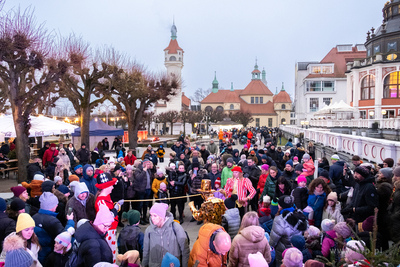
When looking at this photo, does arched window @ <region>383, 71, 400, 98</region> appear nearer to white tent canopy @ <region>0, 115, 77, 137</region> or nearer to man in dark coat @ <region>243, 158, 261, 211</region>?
man in dark coat @ <region>243, 158, 261, 211</region>

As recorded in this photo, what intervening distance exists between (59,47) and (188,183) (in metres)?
14.9

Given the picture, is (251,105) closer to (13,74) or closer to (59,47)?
(59,47)

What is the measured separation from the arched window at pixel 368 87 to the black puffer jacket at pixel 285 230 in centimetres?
4063

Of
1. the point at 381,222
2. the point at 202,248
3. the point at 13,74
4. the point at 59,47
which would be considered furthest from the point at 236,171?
the point at 59,47

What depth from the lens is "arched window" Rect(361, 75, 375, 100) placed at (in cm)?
3939

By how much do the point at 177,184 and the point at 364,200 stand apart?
477cm

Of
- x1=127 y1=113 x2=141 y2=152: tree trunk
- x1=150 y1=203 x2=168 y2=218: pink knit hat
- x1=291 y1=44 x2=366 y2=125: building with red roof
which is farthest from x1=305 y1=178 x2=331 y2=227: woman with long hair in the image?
x1=291 y1=44 x2=366 y2=125: building with red roof

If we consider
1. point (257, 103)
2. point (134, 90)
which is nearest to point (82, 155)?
point (134, 90)

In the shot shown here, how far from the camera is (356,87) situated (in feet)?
136

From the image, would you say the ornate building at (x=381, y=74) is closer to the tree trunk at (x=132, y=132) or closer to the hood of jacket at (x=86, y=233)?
the tree trunk at (x=132, y=132)

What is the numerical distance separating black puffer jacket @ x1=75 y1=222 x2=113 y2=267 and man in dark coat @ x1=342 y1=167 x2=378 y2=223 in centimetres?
375

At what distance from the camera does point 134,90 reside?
24.2 m

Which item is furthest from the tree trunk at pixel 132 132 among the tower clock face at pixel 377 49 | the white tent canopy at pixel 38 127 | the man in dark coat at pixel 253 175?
the tower clock face at pixel 377 49

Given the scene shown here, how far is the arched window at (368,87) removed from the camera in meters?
39.4
